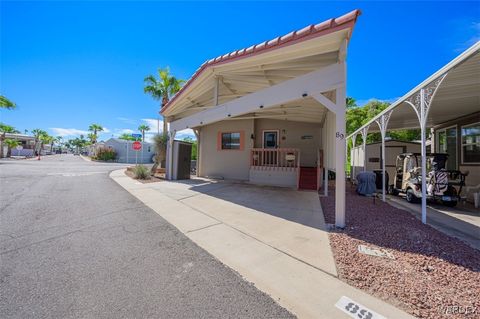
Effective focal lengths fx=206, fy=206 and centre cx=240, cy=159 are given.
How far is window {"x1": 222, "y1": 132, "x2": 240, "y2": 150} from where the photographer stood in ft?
39.4

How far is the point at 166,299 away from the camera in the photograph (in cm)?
205

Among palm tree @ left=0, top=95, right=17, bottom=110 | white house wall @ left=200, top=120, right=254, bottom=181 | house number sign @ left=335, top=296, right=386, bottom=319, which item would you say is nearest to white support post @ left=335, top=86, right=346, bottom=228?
house number sign @ left=335, top=296, right=386, bottom=319

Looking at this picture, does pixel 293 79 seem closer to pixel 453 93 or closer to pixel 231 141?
pixel 453 93

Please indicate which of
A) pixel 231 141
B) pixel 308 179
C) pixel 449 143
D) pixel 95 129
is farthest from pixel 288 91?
pixel 95 129

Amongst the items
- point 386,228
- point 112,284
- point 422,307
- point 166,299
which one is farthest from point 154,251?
point 386,228

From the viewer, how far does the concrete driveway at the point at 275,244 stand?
2109 millimetres

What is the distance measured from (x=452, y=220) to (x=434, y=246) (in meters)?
2.70

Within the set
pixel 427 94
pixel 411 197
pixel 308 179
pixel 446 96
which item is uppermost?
pixel 446 96

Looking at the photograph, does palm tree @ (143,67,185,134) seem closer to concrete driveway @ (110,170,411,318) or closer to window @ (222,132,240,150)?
window @ (222,132,240,150)

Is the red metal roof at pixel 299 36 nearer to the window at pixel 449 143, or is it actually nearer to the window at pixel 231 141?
the window at pixel 231 141

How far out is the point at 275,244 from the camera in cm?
341

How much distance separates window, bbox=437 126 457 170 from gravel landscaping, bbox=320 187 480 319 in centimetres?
752

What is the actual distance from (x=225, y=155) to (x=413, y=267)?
1018 centimetres

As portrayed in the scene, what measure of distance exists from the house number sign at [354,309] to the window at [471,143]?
10031 millimetres
